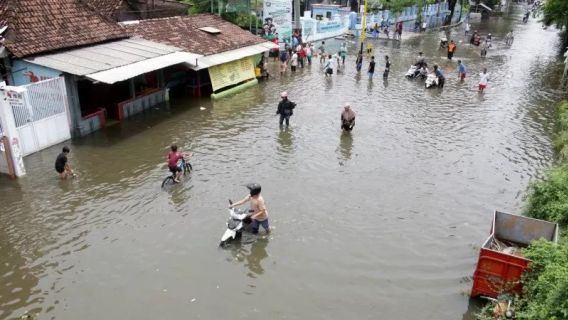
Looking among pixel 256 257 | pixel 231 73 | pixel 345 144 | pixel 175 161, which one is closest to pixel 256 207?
pixel 256 257

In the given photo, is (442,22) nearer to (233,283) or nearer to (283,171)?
(283,171)

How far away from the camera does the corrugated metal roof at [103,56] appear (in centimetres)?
1578

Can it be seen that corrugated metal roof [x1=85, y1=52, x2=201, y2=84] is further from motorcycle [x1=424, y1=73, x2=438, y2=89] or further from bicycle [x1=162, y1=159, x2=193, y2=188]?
motorcycle [x1=424, y1=73, x2=438, y2=89]

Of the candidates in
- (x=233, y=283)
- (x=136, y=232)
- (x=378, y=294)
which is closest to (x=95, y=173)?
(x=136, y=232)

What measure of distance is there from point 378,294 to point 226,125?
37.0 ft

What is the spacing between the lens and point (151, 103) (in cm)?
2069

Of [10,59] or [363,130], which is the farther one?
[363,130]

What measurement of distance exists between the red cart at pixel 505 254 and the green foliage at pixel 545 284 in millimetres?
196

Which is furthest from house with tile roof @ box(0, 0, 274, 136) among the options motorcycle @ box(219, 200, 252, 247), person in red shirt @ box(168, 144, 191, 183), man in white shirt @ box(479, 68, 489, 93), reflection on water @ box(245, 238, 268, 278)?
man in white shirt @ box(479, 68, 489, 93)

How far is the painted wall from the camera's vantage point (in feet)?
51.7

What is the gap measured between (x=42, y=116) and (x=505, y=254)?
14.0 meters

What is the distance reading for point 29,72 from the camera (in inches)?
627

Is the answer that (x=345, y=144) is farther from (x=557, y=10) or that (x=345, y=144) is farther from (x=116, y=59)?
(x=557, y=10)

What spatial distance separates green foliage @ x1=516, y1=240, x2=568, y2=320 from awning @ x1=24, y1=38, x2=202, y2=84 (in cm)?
1335
